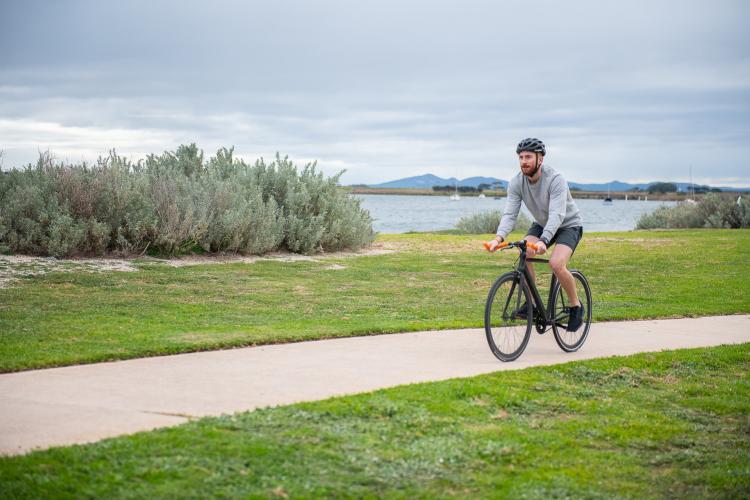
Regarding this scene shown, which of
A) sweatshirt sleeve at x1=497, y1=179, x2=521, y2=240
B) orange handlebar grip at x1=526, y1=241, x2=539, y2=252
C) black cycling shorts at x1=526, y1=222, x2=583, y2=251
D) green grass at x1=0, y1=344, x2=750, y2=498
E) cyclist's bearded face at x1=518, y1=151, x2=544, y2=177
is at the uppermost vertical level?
cyclist's bearded face at x1=518, y1=151, x2=544, y2=177

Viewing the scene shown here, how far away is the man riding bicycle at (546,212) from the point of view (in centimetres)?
820

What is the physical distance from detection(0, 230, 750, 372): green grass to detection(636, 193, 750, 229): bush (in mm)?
15245

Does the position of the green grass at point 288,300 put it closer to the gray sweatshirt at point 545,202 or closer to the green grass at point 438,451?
the gray sweatshirt at point 545,202

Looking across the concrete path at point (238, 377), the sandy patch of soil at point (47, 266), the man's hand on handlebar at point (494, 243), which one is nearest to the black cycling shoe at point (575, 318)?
the concrete path at point (238, 377)

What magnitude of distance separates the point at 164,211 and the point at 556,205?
30.1 feet

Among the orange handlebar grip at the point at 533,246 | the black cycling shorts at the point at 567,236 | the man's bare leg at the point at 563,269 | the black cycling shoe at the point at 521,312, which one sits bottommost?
the black cycling shoe at the point at 521,312

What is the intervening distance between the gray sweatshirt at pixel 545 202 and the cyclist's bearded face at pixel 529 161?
0.49 feet

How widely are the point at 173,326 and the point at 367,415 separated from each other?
4097 millimetres

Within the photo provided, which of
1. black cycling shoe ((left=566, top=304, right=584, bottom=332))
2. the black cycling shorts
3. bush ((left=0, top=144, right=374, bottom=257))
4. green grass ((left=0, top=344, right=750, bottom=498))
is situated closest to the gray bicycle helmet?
the black cycling shorts

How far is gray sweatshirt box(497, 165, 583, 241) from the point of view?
8219 mm

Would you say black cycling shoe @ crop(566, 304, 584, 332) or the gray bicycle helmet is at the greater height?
the gray bicycle helmet

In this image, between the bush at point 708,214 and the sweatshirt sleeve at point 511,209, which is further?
the bush at point 708,214

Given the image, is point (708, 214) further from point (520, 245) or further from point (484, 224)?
point (520, 245)

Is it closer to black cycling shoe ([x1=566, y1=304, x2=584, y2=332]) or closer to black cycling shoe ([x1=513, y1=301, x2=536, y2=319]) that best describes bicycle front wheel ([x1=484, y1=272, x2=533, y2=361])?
black cycling shoe ([x1=513, y1=301, x2=536, y2=319])
